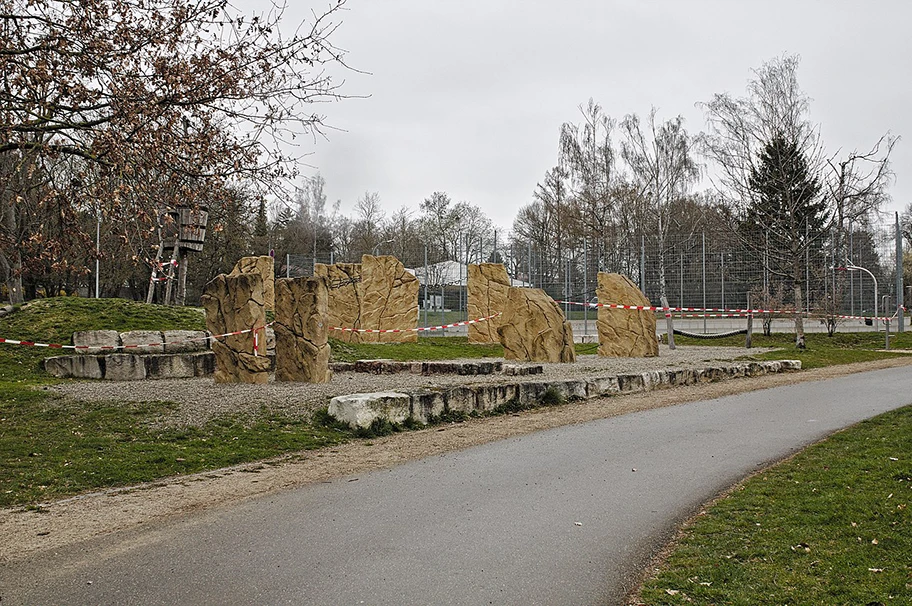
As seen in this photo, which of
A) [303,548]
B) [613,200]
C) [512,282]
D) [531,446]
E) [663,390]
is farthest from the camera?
[613,200]

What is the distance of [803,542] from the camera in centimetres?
466

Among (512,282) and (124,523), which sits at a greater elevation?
(512,282)

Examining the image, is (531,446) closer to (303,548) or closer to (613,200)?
(303,548)

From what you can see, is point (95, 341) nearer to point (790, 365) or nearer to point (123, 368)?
point (123, 368)

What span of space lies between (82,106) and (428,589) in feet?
19.2

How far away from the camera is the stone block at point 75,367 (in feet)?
43.4

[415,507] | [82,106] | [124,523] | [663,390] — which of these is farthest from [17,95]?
[663,390]

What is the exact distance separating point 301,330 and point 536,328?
668cm

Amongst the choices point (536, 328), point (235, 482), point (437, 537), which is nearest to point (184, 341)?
point (536, 328)

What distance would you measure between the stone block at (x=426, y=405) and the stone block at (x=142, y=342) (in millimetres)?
6490

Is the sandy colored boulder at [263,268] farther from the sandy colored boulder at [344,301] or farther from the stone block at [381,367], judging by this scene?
the stone block at [381,367]

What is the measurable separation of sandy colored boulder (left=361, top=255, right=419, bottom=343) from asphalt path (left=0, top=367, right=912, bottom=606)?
17011mm

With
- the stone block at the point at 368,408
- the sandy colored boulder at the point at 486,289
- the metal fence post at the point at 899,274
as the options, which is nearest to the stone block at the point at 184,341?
the stone block at the point at 368,408

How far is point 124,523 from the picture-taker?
5.45m
